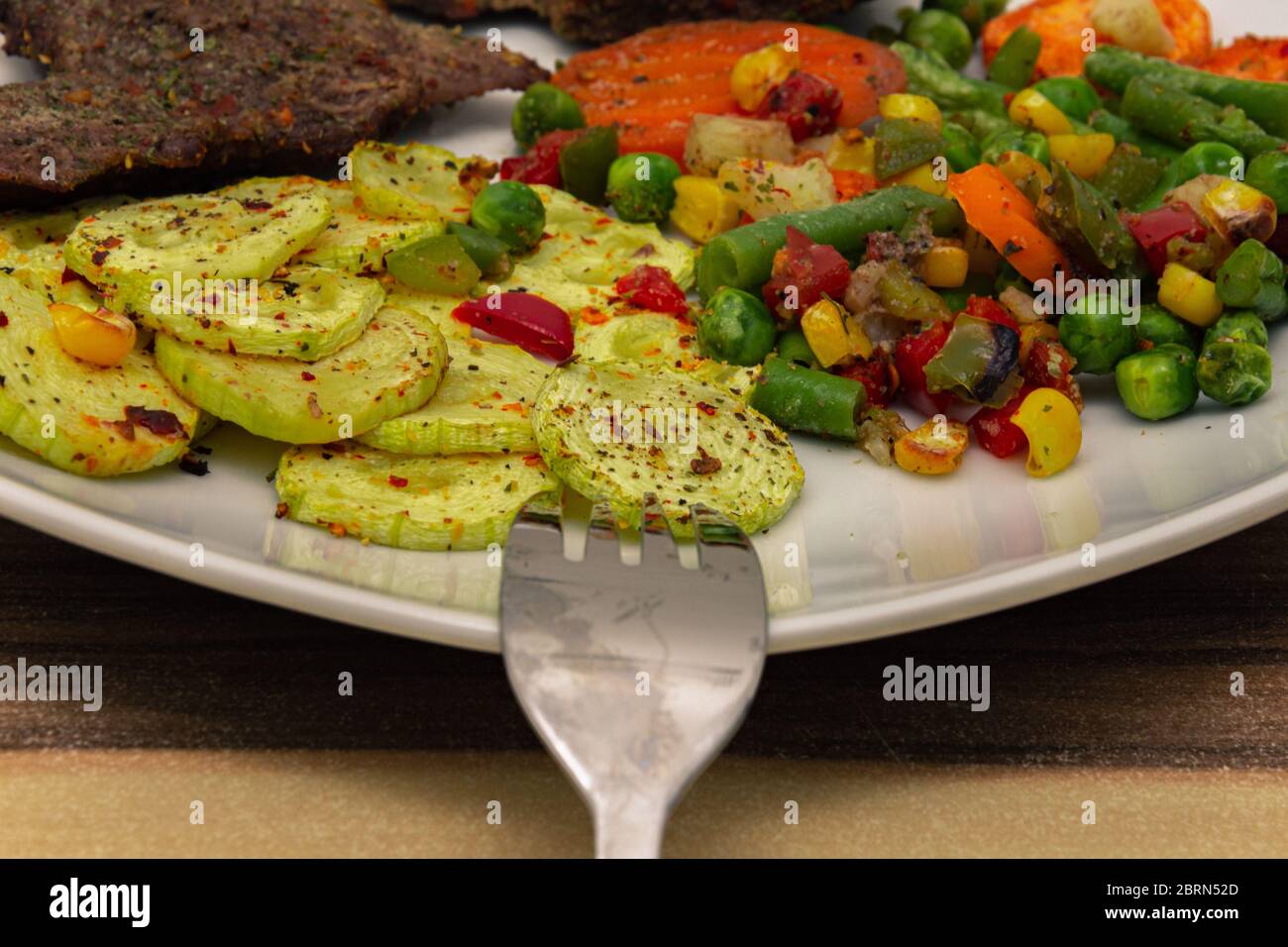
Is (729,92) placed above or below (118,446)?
above

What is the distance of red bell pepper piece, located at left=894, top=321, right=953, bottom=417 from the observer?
13.3ft

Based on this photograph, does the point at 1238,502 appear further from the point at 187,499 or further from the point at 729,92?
the point at 729,92

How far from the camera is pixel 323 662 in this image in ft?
11.1

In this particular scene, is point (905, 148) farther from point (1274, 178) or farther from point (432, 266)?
point (432, 266)

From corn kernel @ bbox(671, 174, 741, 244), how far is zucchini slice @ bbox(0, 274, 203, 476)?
214 centimetres

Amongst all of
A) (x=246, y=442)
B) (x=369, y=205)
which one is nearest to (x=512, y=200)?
(x=369, y=205)

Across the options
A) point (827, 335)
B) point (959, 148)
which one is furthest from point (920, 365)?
point (959, 148)

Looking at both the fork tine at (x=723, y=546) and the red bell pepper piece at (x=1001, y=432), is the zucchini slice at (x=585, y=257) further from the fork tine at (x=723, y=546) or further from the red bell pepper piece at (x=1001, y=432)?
the fork tine at (x=723, y=546)

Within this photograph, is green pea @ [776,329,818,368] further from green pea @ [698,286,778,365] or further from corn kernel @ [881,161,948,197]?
corn kernel @ [881,161,948,197]

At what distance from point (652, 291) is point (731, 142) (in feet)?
3.22

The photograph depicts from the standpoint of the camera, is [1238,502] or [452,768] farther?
[1238,502]

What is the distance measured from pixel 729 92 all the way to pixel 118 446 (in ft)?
11.1

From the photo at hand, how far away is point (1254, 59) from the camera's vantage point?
593 cm

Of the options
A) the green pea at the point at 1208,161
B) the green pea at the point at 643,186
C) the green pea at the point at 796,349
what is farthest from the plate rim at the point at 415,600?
the green pea at the point at 643,186
